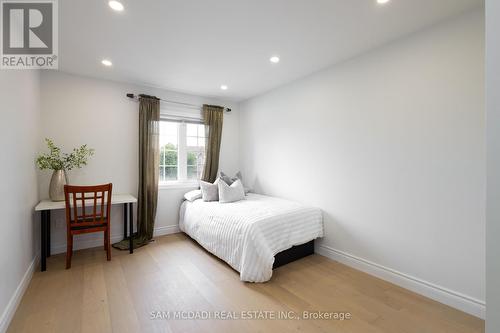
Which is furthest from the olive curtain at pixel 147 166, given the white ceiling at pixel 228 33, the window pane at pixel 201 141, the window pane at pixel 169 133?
the window pane at pixel 201 141

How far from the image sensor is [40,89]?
9.85ft

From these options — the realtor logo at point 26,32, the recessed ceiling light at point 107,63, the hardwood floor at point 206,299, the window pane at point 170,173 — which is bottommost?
the hardwood floor at point 206,299

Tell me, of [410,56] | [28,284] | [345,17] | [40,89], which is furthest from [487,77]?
[40,89]

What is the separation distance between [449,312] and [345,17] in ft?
8.84

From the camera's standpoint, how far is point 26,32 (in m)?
2.16

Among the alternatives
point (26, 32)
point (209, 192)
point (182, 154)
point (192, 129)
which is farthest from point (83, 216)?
point (192, 129)

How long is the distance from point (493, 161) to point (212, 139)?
395 centimetres

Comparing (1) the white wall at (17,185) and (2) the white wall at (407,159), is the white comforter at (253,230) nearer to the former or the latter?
(2) the white wall at (407,159)

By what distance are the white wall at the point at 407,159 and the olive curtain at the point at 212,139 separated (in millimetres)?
1702

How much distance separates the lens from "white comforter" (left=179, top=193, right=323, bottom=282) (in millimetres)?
2389

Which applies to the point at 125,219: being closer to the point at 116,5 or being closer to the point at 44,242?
the point at 44,242

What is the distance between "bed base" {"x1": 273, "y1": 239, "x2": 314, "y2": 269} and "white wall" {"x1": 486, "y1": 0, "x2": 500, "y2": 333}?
2.15 meters

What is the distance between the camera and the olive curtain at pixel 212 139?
14.0 ft

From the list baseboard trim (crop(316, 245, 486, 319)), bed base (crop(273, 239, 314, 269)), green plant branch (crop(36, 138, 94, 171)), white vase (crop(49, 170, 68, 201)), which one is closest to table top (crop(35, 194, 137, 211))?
white vase (crop(49, 170, 68, 201))
